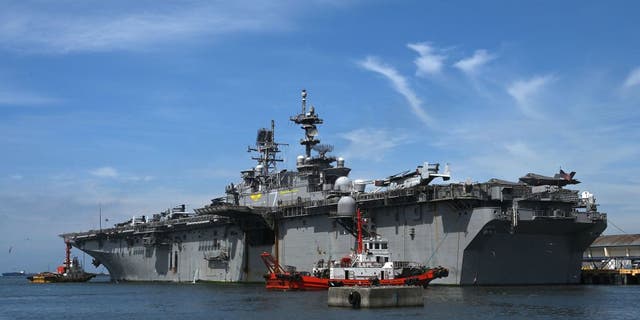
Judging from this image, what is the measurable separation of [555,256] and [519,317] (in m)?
16.0

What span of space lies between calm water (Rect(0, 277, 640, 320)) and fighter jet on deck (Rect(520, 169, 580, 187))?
18.9ft

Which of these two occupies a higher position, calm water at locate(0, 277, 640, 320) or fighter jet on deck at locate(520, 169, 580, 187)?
fighter jet on deck at locate(520, 169, 580, 187)

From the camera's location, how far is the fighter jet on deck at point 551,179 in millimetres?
42719

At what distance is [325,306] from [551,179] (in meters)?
17.1

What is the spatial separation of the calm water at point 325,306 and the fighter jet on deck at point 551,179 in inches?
227

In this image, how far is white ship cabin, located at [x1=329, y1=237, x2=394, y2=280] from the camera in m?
37.8

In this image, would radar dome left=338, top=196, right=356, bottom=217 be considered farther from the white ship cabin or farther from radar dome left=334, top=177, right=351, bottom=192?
the white ship cabin

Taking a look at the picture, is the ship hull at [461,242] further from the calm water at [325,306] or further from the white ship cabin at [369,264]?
the white ship cabin at [369,264]

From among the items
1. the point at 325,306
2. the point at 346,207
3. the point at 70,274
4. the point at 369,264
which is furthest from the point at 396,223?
the point at 70,274

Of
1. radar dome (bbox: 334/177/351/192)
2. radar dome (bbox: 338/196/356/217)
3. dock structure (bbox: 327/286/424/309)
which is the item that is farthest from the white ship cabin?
radar dome (bbox: 334/177/351/192)

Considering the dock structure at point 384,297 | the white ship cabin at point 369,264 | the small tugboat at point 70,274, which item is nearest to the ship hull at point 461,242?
the white ship cabin at point 369,264

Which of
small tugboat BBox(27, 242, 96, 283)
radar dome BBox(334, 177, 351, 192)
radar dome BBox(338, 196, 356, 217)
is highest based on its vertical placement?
radar dome BBox(334, 177, 351, 192)

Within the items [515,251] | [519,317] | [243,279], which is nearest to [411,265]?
[515,251]

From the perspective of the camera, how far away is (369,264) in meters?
37.8
